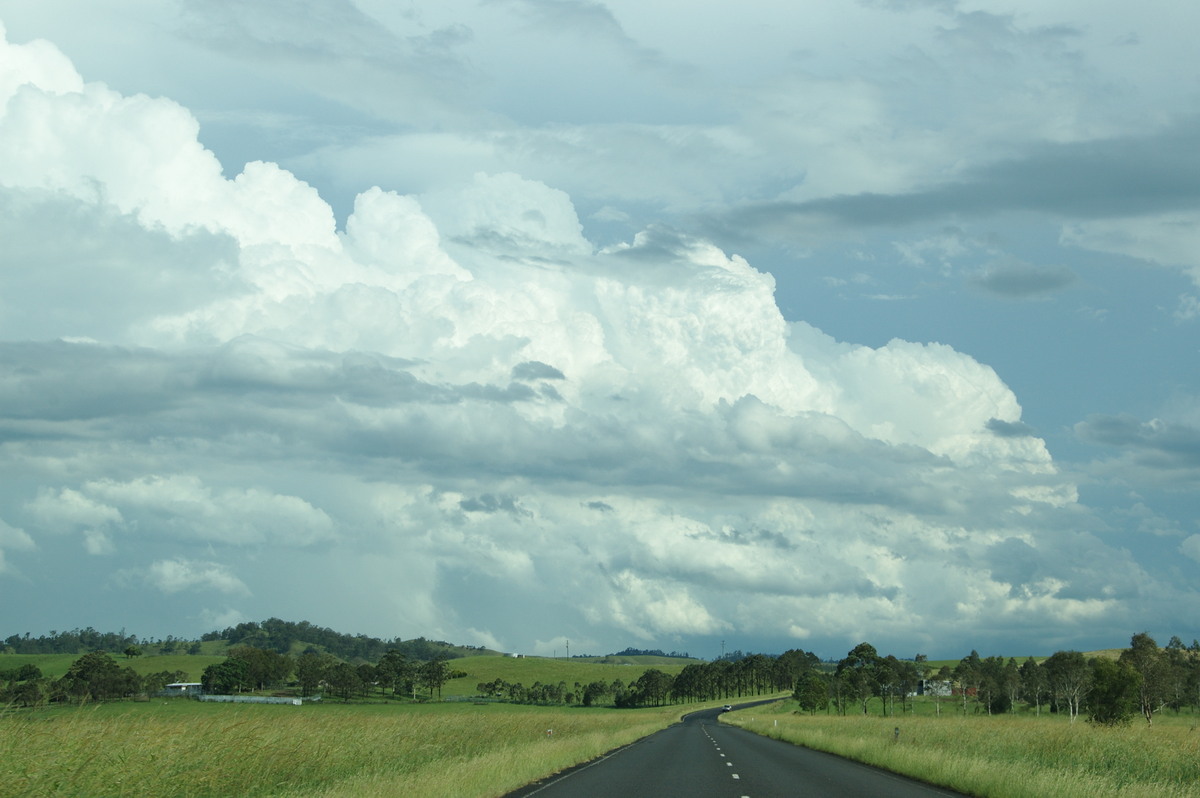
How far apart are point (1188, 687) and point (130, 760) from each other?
480 feet

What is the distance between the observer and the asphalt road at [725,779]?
26.5 meters

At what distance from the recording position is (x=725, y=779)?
31.2m

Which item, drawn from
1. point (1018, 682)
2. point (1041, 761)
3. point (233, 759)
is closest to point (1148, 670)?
point (1018, 682)

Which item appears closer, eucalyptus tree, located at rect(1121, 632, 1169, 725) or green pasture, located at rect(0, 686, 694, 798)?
green pasture, located at rect(0, 686, 694, 798)

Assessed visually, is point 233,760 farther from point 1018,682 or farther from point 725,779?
point 1018,682

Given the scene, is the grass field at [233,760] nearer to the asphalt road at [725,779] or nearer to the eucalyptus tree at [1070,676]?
the asphalt road at [725,779]

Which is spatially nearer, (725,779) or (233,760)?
(233,760)

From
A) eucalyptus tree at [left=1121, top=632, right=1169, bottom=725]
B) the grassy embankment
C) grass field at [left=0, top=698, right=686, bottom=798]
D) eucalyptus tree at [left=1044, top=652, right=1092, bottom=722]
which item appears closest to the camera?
grass field at [left=0, top=698, right=686, bottom=798]

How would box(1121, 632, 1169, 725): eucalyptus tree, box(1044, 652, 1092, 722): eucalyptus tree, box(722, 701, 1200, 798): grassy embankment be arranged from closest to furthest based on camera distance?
box(722, 701, 1200, 798): grassy embankment
box(1121, 632, 1169, 725): eucalyptus tree
box(1044, 652, 1092, 722): eucalyptus tree

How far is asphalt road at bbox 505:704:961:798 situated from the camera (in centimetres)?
2652

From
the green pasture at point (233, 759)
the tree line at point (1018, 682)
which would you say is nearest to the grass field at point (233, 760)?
the green pasture at point (233, 759)

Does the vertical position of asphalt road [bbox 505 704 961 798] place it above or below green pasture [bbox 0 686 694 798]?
below

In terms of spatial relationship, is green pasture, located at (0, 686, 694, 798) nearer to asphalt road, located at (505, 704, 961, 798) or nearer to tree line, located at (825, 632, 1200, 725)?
asphalt road, located at (505, 704, 961, 798)

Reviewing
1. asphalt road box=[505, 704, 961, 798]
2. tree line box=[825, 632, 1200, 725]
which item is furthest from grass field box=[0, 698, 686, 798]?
tree line box=[825, 632, 1200, 725]
